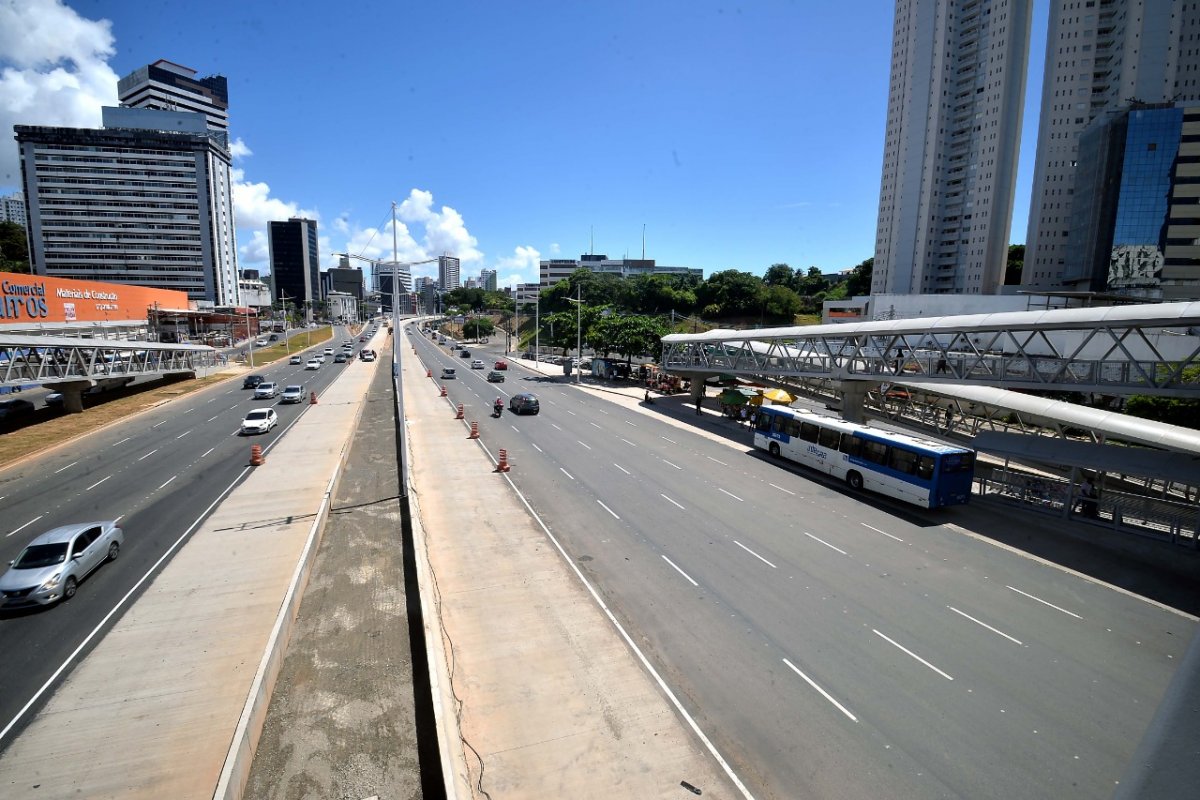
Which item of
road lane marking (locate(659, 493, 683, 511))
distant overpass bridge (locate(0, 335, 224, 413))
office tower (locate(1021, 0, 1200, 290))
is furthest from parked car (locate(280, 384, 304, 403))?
office tower (locate(1021, 0, 1200, 290))

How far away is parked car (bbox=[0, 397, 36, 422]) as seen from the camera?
31.8 metres

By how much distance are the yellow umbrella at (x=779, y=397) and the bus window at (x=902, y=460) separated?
16.5 metres

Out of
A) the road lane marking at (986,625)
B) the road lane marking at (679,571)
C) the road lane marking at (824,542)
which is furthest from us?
the road lane marking at (824,542)

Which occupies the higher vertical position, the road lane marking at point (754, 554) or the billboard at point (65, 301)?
the billboard at point (65, 301)

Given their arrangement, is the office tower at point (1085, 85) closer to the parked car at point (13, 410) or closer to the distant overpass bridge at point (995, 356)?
the distant overpass bridge at point (995, 356)

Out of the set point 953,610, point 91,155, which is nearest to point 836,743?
point 953,610

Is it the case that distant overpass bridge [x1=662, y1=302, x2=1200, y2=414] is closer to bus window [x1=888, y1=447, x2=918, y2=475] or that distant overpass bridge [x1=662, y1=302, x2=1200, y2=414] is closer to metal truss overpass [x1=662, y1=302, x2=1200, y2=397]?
metal truss overpass [x1=662, y1=302, x2=1200, y2=397]

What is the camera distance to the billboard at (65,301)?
47.5 meters

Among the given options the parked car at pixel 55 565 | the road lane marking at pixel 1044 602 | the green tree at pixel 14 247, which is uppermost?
the green tree at pixel 14 247

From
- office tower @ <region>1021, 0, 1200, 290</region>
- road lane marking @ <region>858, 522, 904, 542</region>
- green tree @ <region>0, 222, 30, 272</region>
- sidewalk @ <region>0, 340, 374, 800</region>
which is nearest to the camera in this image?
sidewalk @ <region>0, 340, 374, 800</region>

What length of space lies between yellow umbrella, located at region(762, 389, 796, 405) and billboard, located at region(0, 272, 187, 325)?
61.3 m

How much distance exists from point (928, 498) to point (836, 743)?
1318 centimetres

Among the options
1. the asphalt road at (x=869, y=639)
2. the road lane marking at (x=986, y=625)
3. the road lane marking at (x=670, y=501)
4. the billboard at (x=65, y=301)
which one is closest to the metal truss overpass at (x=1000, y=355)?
the asphalt road at (x=869, y=639)

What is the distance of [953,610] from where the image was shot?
12977 millimetres
